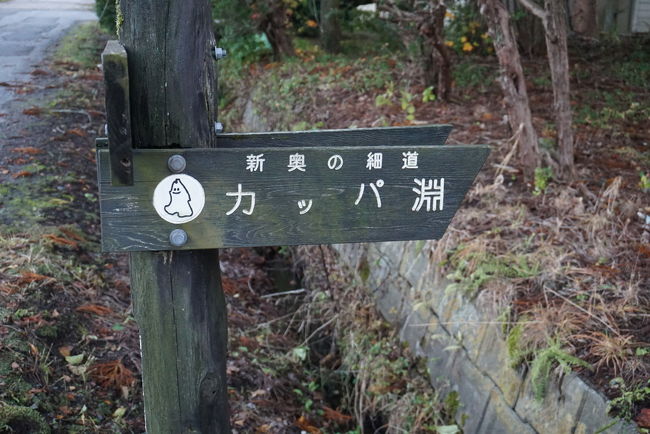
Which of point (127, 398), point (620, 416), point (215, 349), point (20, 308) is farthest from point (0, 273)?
point (620, 416)

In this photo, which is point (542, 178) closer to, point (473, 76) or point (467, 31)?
point (473, 76)

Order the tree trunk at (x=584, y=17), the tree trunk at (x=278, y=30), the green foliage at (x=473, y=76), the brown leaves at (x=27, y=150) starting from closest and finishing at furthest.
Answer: the brown leaves at (x=27, y=150), the green foliage at (x=473, y=76), the tree trunk at (x=584, y=17), the tree trunk at (x=278, y=30)

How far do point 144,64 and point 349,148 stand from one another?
0.69 meters

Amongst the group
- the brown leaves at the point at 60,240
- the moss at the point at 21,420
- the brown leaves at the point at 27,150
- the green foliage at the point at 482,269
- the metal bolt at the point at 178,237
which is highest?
the metal bolt at the point at 178,237

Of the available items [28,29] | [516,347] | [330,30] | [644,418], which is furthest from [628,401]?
[28,29]

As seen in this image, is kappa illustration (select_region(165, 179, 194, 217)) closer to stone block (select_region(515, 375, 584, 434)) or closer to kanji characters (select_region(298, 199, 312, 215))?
kanji characters (select_region(298, 199, 312, 215))

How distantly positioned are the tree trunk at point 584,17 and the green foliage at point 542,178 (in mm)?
5869

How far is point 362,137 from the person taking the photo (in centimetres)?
235

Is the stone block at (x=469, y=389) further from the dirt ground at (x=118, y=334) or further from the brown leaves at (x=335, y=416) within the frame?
the brown leaves at (x=335, y=416)

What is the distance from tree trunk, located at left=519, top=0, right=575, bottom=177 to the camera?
17.8ft

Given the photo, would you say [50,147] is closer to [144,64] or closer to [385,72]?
[385,72]

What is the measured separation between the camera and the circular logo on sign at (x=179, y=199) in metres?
1.94

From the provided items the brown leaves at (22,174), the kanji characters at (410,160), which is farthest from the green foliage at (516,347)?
the brown leaves at (22,174)

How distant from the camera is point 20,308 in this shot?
399 cm
